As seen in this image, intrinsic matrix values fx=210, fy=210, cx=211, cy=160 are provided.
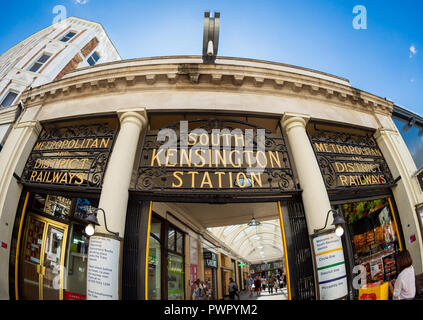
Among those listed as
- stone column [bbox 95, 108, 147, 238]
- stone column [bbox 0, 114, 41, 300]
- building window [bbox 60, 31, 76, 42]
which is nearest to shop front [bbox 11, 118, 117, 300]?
stone column [bbox 0, 114, 41, 300]

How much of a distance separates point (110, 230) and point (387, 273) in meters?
7.96

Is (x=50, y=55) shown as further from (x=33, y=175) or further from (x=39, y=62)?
(x=33, y=175)

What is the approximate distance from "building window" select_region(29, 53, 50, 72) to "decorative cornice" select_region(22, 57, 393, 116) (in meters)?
12.8

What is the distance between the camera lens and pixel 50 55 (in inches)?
703

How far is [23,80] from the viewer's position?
15203mm

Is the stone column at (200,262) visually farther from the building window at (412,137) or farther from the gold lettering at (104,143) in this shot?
the building window at (412,137)

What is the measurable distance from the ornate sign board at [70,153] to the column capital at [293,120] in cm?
540

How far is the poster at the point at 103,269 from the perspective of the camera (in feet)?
13.7

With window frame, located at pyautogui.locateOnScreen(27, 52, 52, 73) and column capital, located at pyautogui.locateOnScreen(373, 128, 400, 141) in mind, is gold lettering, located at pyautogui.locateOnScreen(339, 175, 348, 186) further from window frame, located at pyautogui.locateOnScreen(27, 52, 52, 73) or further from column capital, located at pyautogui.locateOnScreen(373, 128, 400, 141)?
window frame, located at pyautogui.locateOnScreen(27, 52, 52, 73)

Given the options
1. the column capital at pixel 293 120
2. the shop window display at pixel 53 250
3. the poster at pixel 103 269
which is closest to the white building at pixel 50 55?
the shop window display at pixel 53 250

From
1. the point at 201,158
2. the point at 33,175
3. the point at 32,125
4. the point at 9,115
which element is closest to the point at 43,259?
the point at 33,175

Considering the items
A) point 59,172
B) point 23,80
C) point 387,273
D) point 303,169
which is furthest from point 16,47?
point 387,273

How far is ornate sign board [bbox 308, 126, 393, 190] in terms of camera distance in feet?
20.9
